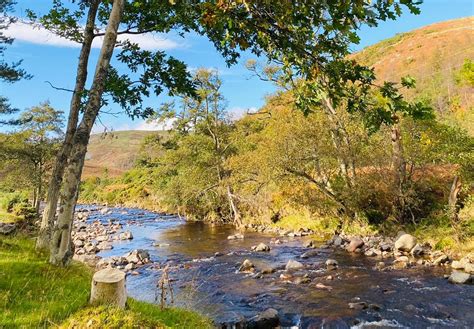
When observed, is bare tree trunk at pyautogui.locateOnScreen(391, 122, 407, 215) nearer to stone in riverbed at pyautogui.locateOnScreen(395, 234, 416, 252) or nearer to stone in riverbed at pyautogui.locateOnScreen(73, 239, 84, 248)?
stone in riverbed at pyautogui.locateOnScreen(395, 234, 416, 252)

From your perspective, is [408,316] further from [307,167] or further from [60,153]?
[307,167]

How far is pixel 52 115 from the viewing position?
3712cm

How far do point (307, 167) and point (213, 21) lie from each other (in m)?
20.1

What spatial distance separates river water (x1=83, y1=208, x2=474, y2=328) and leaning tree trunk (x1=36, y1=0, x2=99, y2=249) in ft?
14.2

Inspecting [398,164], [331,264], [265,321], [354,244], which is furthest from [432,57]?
[265,321]

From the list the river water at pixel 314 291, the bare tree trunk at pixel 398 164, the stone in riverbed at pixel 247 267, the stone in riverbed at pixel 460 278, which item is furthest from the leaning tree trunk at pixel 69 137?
the bare tree trunk at pixel 398 164

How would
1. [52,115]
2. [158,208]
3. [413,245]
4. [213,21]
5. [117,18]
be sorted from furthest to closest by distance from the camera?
[158,208] < [52,115] < [413,245] < [117,18] < [213,21]

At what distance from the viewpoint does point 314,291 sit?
43.5ft

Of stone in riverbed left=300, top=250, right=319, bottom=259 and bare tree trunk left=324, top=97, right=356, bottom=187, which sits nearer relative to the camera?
stone in riverbed left=300, top=250, right=319, bottom=259

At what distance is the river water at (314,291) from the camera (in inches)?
416

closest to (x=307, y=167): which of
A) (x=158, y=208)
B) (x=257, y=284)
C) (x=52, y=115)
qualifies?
(x=257, y=284)

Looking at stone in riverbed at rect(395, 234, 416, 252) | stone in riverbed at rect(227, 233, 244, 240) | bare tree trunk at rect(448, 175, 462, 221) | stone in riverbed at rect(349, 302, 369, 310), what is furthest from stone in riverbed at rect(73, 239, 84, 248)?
bare tree trunk at rect(448, 175, 462, 221)

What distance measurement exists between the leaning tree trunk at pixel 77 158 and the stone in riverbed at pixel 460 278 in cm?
1309

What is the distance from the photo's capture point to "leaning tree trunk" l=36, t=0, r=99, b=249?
33.0 feet
